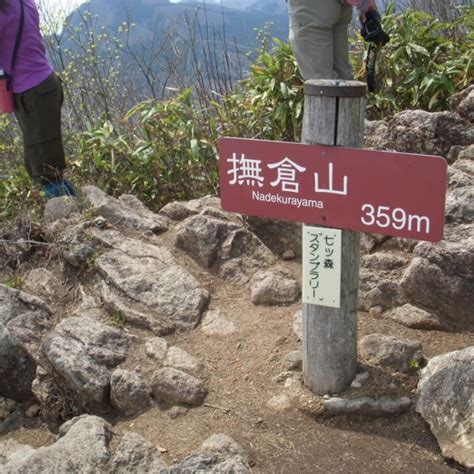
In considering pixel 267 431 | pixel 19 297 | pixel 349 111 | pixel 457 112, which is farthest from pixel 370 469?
pixel 457 112

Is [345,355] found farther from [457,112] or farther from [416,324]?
[457,112]

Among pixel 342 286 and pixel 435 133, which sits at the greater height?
pixel 435 133

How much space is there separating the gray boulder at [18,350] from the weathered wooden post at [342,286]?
159cm

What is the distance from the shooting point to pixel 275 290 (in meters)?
3.75

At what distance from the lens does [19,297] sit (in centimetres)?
390

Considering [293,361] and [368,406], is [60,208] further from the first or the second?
[368,406]

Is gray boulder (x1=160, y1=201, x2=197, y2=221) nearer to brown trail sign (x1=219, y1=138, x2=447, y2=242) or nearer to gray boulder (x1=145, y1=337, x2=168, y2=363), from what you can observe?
gray boulder (x1=145, y1=337, x2=168, y2=363)

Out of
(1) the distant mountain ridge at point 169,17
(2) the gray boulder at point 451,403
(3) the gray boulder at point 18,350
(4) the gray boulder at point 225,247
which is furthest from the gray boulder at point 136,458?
(1) the distant mountain ridge at point 169,17

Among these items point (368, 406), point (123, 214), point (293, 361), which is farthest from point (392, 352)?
point (123, 214)

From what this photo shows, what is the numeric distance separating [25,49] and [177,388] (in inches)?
99.0

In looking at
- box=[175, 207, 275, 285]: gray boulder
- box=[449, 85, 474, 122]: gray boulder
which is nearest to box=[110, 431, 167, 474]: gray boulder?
box=[175, 207, 275, 285]: gray boulder

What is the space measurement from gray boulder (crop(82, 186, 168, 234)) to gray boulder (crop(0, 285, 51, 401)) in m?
0.91

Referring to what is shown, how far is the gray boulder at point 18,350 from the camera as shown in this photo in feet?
11.9

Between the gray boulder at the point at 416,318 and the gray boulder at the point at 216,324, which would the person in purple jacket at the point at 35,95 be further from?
the gray boulder at the point at 416,318
